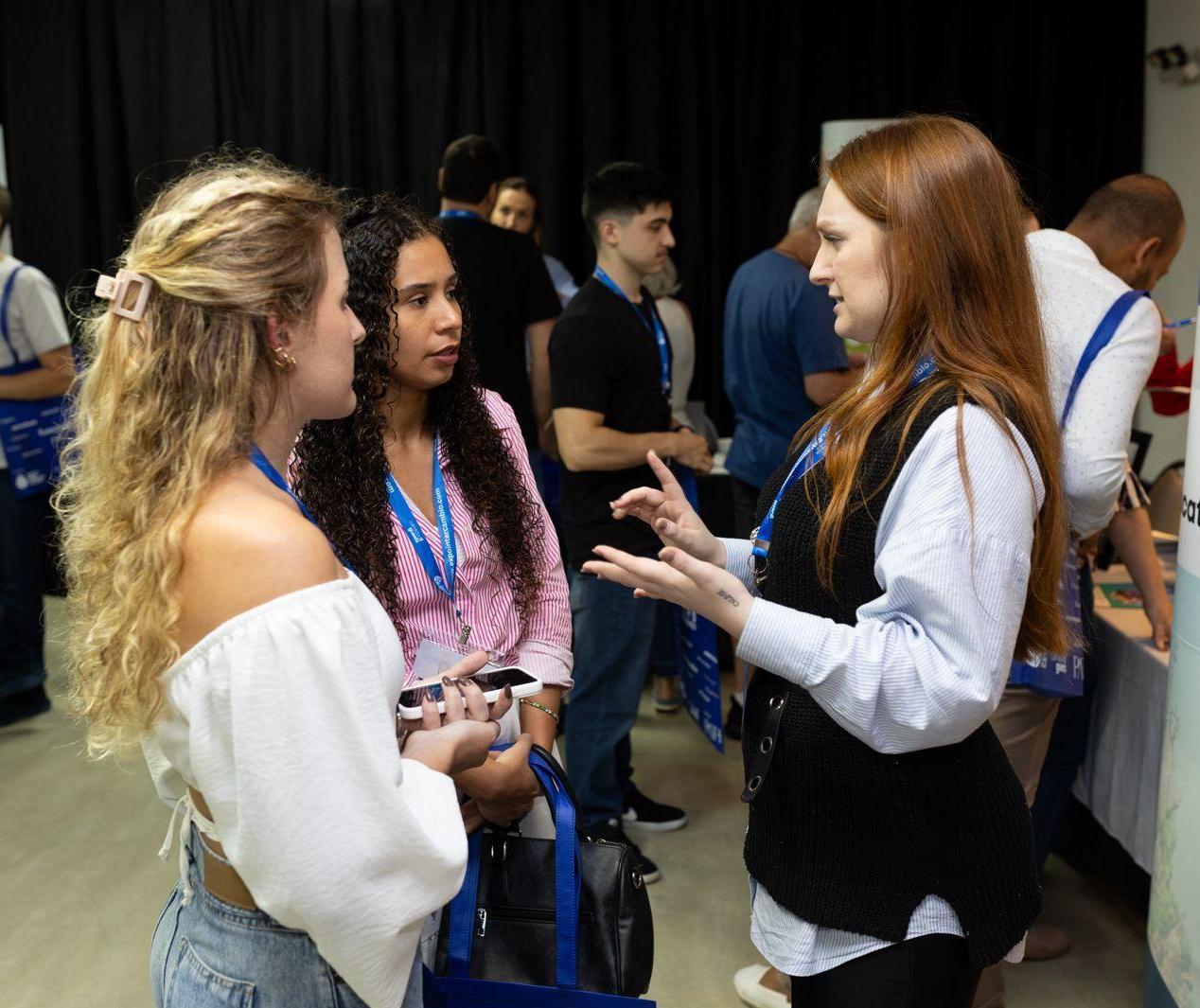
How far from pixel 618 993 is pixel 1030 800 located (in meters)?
1.30

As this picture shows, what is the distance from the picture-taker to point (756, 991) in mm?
2459

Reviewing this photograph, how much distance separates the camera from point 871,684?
1.17 meters

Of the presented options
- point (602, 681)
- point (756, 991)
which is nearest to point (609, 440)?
point (602, 681)

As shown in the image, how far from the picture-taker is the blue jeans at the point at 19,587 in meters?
3.90

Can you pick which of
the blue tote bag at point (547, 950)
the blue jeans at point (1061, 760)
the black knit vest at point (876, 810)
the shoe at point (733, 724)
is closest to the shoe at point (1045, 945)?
the blue jeans at point (1061, 760)

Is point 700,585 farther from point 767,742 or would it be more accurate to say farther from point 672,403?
point 672,403

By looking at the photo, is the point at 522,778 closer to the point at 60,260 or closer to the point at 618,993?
the point at 618,993

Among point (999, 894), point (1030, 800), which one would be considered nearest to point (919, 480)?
point (999, 894)

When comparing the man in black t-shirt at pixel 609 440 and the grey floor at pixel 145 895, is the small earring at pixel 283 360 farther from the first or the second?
the grey floor at pixel 145 895

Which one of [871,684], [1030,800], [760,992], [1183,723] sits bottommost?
[760,992]

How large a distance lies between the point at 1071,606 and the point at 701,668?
1202mm

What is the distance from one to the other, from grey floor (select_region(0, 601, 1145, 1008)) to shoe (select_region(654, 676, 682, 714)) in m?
0.26

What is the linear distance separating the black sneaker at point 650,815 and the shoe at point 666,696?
34.1 inches

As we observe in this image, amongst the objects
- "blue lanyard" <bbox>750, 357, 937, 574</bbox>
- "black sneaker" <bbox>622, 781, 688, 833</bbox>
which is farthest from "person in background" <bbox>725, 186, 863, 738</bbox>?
"blue lanyard" <bbox>750, 357, 937, 574</bbox>
